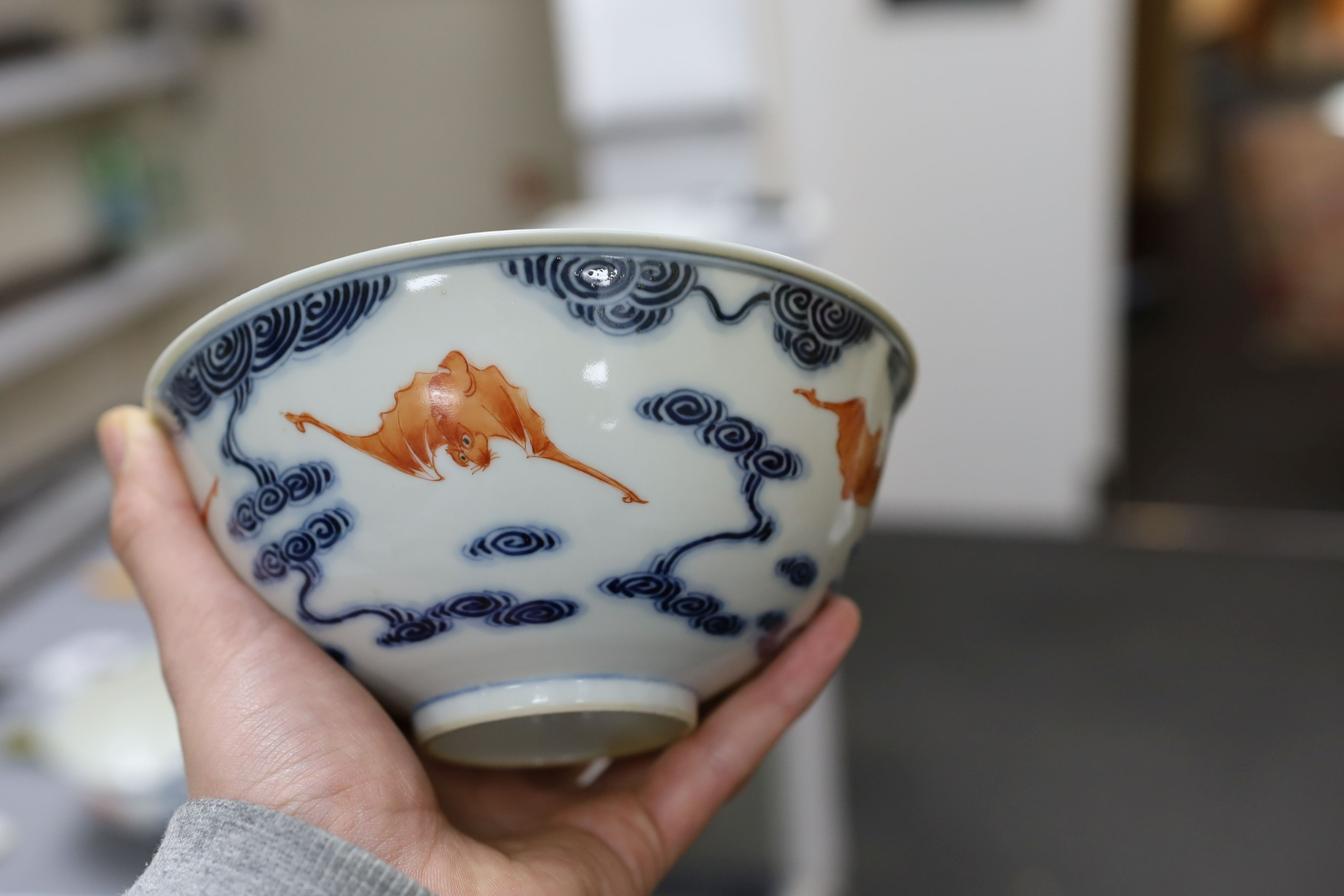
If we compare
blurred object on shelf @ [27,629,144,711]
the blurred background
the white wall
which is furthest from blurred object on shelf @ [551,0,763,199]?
blurred object on shelf @ [27,629,144,711]

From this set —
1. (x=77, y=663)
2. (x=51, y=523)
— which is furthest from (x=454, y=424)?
(x=51, y=523)

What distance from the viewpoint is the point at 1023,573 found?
2293mm

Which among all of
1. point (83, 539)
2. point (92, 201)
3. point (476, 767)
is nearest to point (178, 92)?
point (92, 201)

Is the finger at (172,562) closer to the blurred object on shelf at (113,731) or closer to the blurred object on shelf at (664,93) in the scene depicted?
the blurred object on shelf at (113,731)

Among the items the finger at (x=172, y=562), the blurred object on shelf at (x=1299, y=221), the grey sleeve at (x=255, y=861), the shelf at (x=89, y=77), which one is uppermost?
the shelf at (x=89, y=77)

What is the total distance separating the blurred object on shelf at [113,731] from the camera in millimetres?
729

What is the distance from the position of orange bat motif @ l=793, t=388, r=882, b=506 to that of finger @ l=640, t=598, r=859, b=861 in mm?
144

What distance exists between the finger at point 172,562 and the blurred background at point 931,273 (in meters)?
0.90

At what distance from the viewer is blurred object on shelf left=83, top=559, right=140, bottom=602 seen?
3.36 ft

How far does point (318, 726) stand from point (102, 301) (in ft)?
6.01

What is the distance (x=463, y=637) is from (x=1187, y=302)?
11.3 ft

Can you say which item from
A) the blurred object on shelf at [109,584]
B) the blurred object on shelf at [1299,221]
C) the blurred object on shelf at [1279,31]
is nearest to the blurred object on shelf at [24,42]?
the blurred object on shelf at [109,584]

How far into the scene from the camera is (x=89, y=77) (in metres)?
2.05


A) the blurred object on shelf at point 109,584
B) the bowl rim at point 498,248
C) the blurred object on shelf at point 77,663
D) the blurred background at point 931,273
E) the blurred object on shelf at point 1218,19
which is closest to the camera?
the bowl rim at point 498,248
